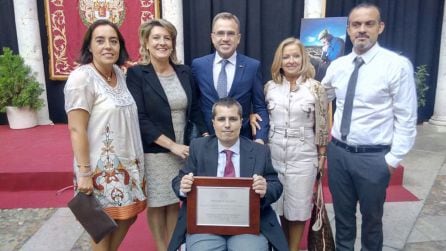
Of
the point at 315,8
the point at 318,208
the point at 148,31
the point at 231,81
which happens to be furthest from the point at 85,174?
the point at 315,8

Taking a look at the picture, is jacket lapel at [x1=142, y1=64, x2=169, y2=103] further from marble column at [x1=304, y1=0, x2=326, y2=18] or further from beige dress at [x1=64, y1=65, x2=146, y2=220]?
marble column at [x1=304, y1=0, x2=326, y2=18]

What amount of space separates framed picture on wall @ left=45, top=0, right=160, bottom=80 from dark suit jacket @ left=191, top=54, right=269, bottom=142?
380 centimetres

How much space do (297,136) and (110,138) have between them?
116cm

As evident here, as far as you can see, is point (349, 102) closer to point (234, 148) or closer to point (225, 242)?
point (234, 148)

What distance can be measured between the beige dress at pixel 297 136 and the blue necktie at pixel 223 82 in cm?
30

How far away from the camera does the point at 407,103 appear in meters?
2.20

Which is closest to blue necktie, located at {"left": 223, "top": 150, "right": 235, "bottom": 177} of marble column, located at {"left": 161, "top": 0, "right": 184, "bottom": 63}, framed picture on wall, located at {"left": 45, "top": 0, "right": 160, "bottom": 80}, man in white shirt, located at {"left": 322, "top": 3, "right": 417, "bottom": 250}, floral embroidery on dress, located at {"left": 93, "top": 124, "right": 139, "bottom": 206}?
floral embroidery on dress, located at {"left": 93, "top": 124, "right": 139, "bottom": 206}

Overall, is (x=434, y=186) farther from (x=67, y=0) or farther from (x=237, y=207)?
(x=67, y=0)

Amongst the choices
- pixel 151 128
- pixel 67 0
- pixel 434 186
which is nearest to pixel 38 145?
pixel 67 0

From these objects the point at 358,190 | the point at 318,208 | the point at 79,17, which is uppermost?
the point at 79,17

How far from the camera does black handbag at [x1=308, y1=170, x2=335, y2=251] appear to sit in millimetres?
2600

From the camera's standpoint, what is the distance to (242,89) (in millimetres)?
2543

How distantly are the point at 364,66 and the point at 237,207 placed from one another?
3.65ft

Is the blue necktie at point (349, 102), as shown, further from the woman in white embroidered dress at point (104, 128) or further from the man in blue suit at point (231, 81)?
the woman in white embroidered dress at point (104, 128)
